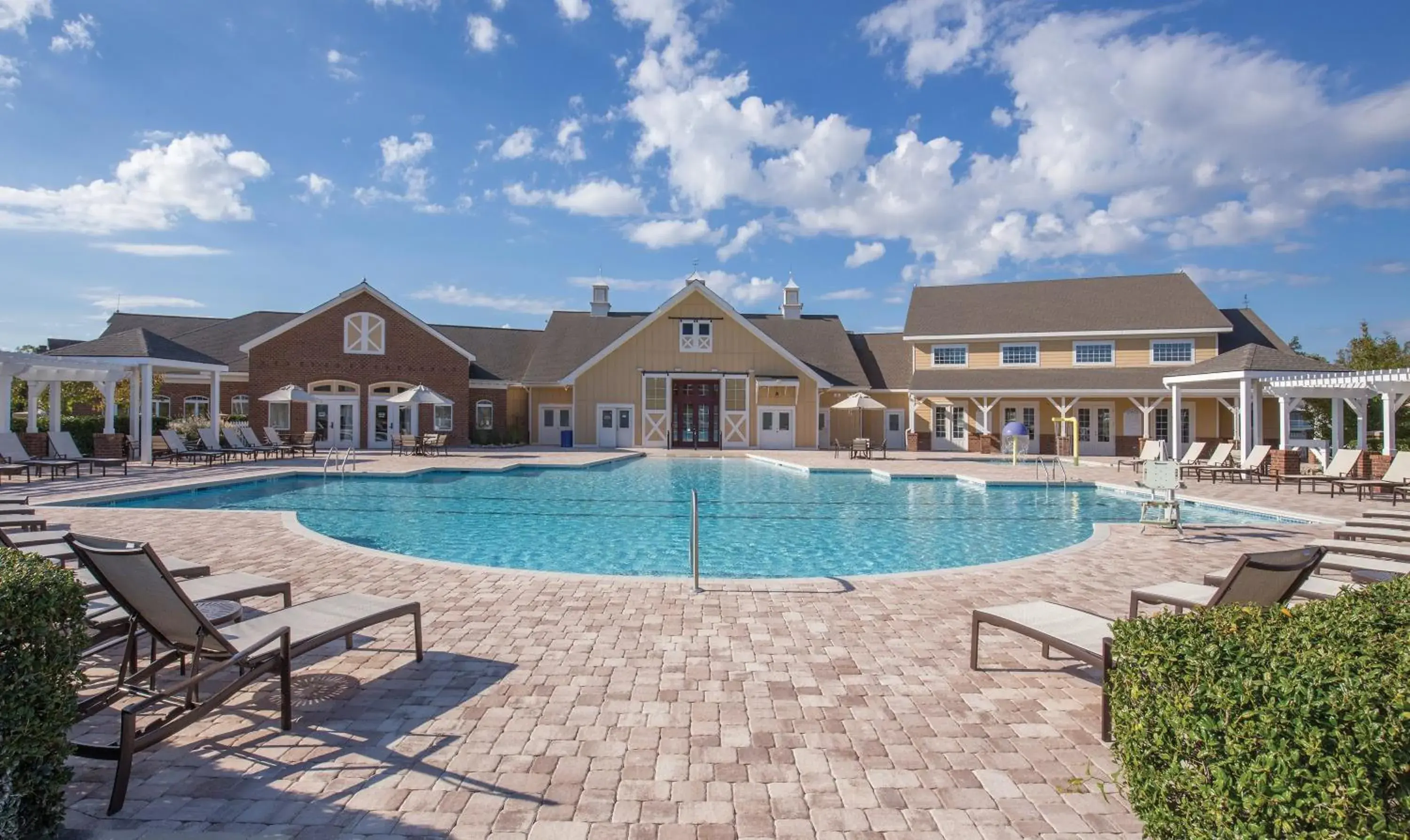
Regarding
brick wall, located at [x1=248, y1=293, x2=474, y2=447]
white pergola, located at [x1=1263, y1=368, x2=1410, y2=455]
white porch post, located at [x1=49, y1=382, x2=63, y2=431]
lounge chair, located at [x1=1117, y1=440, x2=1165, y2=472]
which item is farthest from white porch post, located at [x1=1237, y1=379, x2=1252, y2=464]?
white porch post, located at [x1=49, y1=382, x2=63, y2=431]

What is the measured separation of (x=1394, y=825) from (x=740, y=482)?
56.5ft

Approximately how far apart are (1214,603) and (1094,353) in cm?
3015

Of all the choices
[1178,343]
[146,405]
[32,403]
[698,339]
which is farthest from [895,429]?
[32,403]

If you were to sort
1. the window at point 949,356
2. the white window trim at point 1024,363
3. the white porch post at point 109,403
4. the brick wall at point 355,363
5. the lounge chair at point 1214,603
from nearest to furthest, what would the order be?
the lounge chair at point 1214,603
the white porch post at point 109,403
the brick wall at point 355,363
the white window trim at point 1024,363
the window at point 949,356

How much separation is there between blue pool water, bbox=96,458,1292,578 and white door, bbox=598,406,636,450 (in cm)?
1007

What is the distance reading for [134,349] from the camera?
71.5ft

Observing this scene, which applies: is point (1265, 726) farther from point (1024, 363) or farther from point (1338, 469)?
point (1024, 363)

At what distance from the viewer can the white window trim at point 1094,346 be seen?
3027 centimetres

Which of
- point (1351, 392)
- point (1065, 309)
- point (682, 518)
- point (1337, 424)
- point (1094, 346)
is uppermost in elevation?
point (1065, 309)

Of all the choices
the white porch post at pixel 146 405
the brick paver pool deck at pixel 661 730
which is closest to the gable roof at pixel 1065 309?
the brick paver pool deck at pixel 661 730

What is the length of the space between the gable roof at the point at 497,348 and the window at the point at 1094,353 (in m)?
23.0

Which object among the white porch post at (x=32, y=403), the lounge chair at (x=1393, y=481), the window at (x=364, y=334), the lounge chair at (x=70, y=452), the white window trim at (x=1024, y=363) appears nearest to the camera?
the lounge chair at (x=1393, y=481)

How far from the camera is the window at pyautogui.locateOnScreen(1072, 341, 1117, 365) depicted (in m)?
30.3

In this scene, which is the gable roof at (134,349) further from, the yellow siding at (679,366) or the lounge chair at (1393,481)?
the lounge chair at (1393,481)
